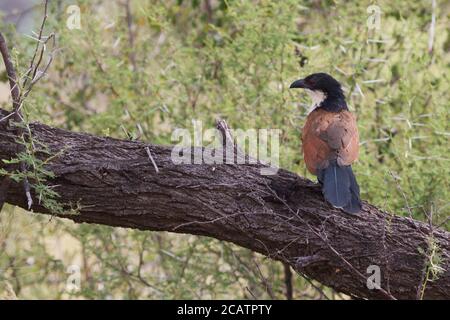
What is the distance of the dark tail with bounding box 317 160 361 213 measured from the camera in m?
3.32

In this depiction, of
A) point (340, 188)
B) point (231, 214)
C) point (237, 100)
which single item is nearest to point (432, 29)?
point (237, 100)

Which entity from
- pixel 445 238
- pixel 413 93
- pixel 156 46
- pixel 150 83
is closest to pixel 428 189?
pixel 413 93

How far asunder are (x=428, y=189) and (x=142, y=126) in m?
1.79

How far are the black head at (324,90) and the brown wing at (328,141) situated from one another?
169mm

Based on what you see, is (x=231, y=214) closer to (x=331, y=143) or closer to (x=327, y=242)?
(x=327, y=242)

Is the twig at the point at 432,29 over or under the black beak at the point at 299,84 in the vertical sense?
over

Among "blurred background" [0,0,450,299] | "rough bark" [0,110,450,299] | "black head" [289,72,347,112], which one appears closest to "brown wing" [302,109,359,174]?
"black head" [289,72,347,112]

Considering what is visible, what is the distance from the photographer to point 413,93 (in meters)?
4.94

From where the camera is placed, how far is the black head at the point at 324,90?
4172 mm

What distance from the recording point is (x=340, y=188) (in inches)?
133

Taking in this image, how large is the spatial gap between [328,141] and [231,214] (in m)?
0.74

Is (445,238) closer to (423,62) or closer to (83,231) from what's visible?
(423,62)

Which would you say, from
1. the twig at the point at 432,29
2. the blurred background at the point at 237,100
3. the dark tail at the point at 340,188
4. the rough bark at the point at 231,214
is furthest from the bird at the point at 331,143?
the twig at the point at 432,29

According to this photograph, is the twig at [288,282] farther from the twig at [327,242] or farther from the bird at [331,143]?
the twig at [327,242]
